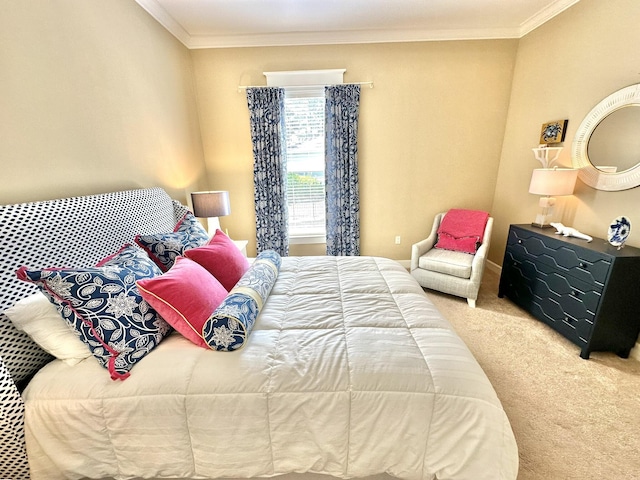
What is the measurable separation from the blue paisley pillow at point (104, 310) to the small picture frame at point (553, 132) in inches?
144

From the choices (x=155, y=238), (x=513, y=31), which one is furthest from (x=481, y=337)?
(x=513, y=31)

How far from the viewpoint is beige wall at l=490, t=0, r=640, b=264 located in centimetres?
202

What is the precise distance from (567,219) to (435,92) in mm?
→ 1964

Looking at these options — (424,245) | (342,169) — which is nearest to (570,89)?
(424,245)

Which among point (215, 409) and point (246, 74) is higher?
point (246, 74)

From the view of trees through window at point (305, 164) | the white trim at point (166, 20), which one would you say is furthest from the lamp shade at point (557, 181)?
the white trim at point (166, 20)

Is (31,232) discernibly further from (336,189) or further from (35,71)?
(336,189)

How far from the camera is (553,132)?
2.59 metres

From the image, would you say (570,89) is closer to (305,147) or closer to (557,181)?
(557,181)

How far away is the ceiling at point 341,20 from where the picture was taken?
7.91 feet

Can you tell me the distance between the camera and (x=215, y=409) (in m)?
0.99

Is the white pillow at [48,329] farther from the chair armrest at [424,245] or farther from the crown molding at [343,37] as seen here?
the crown molding at [343,37]

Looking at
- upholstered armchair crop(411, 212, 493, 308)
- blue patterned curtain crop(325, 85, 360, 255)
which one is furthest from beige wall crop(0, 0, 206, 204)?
upholstered armchair crop(411, 212, 493, 308)

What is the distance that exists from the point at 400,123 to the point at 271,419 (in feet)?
10.8
